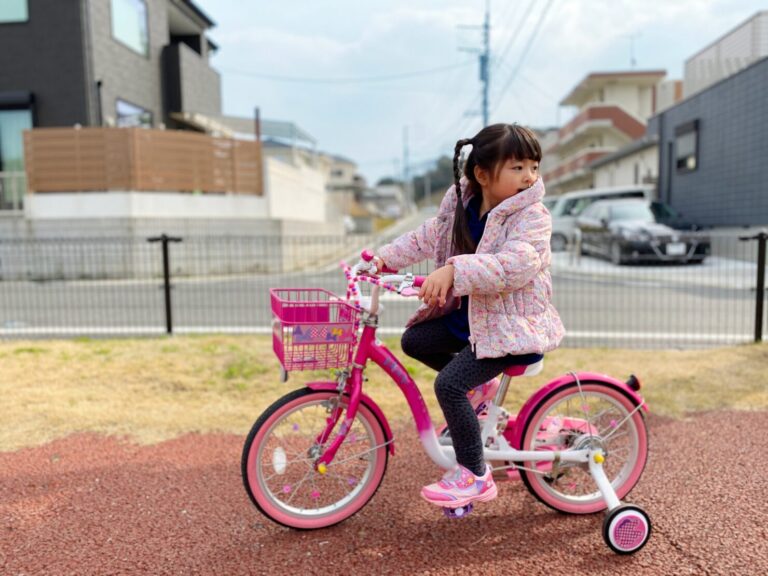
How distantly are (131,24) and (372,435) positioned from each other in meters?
20.3

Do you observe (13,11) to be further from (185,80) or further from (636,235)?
(636,235)

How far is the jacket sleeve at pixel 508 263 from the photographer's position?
2240 millimetres

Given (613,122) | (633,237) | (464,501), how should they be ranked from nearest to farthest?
1. (464,501)
2. (633,237)
3. (613,122)

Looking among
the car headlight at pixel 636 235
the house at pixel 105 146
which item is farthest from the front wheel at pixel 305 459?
the house at pixel 105 146

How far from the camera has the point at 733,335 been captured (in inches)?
267

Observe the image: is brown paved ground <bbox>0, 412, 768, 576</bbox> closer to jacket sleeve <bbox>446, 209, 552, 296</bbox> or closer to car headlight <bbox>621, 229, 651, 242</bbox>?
jacket sleeve <bbox>446, 209, 552, 296</bbox>

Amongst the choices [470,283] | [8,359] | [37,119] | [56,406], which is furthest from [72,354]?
[37,119]

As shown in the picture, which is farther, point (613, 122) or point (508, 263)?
point (613, 122)

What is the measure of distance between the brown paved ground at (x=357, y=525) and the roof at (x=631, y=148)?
22.2 meters

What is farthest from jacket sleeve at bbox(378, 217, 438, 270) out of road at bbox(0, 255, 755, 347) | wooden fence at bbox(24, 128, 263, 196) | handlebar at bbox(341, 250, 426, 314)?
wooden fence at bbox(24, 128, 263, 196)

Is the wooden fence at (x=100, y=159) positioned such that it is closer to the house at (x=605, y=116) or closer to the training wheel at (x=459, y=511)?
the training wheel at (x=459, y=511)

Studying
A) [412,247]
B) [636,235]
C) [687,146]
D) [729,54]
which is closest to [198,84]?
[636,235]

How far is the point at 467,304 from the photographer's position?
2652mm

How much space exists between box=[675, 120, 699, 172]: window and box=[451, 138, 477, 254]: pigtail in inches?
757
